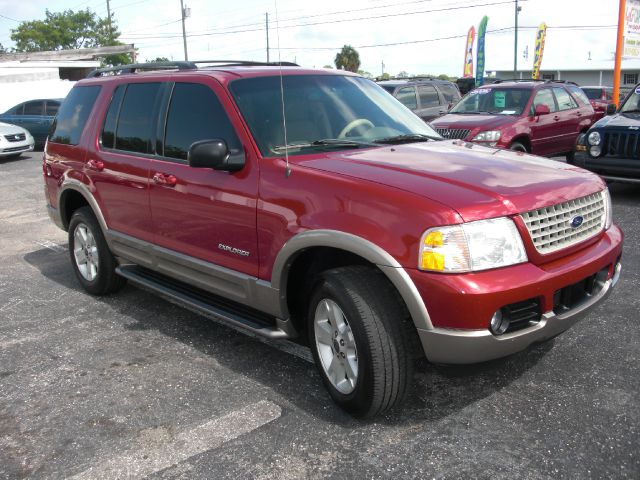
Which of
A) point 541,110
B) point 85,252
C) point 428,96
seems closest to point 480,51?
point 428,96

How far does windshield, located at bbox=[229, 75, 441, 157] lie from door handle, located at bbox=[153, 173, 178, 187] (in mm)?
717

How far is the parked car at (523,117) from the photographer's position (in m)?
10.1

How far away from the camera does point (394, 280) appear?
3012 mm

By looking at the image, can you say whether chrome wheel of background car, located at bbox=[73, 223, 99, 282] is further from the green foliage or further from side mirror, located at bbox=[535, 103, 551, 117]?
the green foliage

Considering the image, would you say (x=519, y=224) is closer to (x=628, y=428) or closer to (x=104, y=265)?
(x=628, y=428)

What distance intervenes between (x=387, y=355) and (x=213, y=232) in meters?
1.48

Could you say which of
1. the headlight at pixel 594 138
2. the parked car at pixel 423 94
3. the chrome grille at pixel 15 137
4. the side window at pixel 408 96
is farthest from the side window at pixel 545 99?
the chrome grille at pixel 15 137

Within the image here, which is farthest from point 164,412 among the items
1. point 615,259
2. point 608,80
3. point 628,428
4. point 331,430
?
point 608,80

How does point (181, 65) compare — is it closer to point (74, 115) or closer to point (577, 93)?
point (74, 115)

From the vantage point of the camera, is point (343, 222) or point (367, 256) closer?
point (367, 256)

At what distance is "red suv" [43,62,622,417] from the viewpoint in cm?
297

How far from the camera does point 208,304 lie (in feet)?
13.7

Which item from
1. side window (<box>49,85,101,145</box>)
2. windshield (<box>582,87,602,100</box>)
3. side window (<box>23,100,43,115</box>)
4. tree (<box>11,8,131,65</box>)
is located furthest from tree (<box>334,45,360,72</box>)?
side window (<box>49,85,101,145</box>)

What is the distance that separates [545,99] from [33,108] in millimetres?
15556
